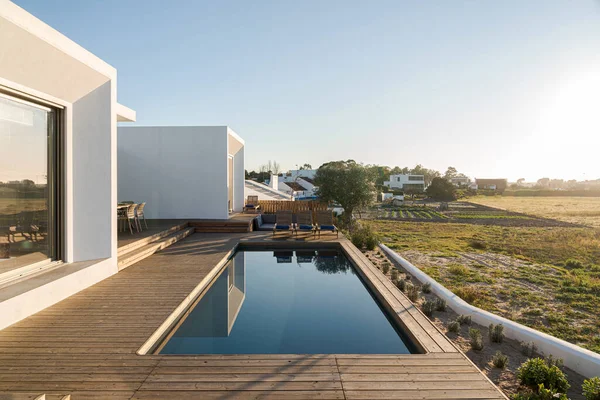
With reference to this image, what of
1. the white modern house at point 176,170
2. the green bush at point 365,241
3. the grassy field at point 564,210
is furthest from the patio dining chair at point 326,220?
the grassy field at point 564,210

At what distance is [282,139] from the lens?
1011 inches

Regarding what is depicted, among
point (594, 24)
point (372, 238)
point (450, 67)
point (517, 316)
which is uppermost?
point (450, 67)

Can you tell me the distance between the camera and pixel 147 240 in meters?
8.27

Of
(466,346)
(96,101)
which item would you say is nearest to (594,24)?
(466,346)

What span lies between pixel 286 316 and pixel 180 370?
93.1 inches

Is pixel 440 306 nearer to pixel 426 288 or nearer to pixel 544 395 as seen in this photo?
pixel 426 288

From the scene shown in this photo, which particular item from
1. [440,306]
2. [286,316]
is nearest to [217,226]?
[286,316]

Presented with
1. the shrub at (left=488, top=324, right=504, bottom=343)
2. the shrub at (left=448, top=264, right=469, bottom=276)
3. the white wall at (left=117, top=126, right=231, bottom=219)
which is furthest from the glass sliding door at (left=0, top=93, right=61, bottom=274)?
the shrub at (left=448, top=264, right=469, bottom=276)

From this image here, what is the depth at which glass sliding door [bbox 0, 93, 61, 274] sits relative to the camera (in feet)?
15.2

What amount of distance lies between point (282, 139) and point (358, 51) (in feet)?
43.8

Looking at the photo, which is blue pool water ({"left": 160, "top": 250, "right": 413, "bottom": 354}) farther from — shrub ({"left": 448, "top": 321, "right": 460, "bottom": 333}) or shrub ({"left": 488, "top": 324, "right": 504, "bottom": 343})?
shrub ({"left": 488, "top": 324, "right": 504, "bottom": 343})

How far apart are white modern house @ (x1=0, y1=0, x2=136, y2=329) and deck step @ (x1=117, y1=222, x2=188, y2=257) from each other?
0.87 meters

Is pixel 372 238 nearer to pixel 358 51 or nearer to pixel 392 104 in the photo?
pixel 358 51

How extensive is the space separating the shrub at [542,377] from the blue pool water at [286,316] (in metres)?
1.11
